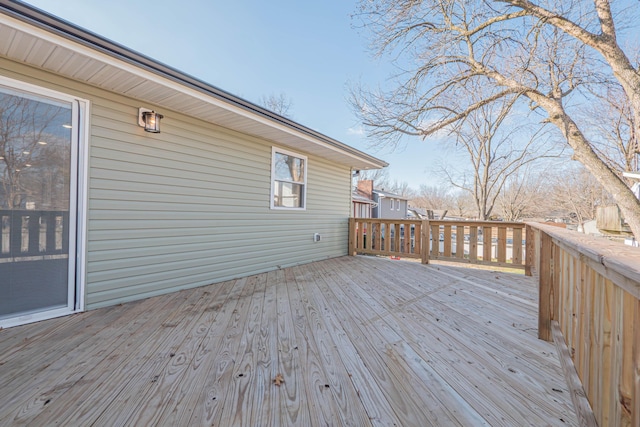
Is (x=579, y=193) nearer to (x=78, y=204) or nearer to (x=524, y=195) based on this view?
(x=524, y=195)

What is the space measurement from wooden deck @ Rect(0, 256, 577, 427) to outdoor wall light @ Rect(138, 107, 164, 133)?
1.98 m

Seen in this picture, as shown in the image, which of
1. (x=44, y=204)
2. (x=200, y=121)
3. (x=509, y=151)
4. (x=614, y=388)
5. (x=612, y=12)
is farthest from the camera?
(x=509, y=151)

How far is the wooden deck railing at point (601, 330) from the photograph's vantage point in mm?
802

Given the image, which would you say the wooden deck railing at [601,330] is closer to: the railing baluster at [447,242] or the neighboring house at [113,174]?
the railing baluster at [447,242]

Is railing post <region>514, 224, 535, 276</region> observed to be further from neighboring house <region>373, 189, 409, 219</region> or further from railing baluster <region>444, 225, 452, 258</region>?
neighboring house <region>373, 189, 409, 219</region>

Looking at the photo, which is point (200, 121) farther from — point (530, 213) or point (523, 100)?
point (530, 213)

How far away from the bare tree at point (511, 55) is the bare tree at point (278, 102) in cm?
904

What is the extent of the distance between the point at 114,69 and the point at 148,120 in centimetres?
70

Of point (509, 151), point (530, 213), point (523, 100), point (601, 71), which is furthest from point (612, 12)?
point (530, 213)

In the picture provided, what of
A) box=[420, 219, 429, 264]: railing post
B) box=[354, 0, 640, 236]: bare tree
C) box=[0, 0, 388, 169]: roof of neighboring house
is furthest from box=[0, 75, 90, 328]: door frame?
box=[420, 219, 429, 264]: railing post

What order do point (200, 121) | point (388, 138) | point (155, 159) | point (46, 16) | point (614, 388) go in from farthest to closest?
1. point (388, 138)
2. point (200, 121)
3. point (155, 159)
4. point (46, 16)
5. point (614, 388)

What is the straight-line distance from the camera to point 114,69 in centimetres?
248

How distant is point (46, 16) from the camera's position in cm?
200

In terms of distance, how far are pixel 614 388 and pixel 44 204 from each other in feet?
13.0
